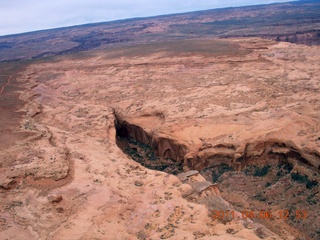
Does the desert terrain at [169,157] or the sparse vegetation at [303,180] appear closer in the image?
the desert terrain at [169,157]

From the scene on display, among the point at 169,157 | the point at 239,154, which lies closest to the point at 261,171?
the point at 239,154

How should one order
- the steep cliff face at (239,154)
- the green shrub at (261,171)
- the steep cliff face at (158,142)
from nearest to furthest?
1. the steep cliff face at (239,154)
2. the green shrub at (261,171)
3. the steep cliff face at (158,142)

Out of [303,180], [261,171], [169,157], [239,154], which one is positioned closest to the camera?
[303,180]

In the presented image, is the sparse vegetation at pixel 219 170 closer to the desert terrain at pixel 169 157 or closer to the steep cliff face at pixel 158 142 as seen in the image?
the desert terrain at pixel 169 157

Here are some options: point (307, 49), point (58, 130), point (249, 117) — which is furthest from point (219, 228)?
point (307, 49)

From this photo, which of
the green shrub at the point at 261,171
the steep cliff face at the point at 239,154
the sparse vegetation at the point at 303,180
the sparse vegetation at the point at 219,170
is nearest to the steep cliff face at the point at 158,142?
the steep cliff face at the point at 239,154

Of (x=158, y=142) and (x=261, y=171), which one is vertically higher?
(x=158, y=142)

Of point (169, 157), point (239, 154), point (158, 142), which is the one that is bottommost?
point (169, 157)

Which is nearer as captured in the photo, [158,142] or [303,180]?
[303,180]

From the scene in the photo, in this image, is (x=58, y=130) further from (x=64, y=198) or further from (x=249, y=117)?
(x=249, y=117)

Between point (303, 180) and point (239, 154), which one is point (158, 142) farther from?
point (303, 180)
